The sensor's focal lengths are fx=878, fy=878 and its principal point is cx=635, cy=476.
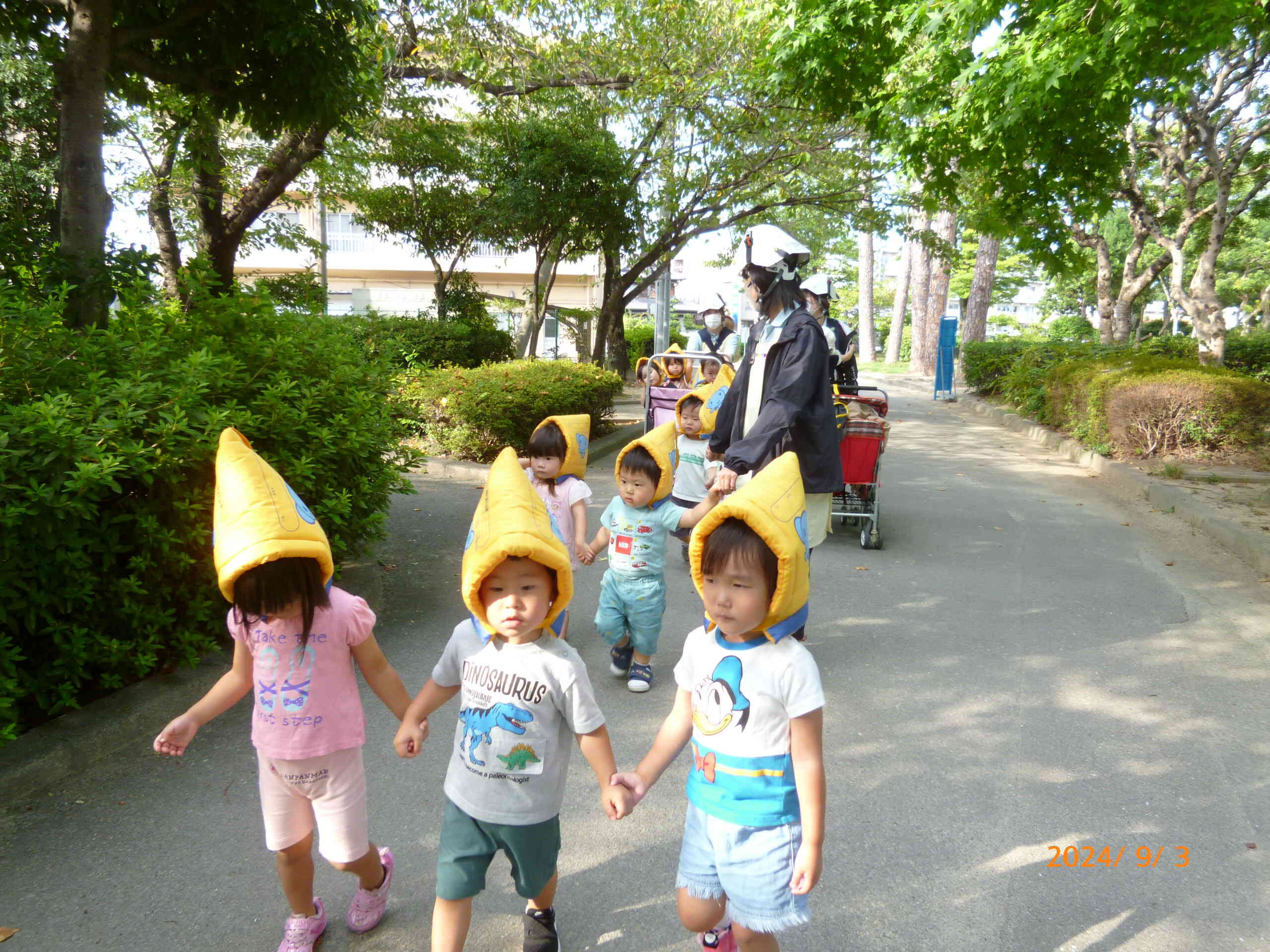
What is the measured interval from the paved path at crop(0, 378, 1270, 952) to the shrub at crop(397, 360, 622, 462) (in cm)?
396

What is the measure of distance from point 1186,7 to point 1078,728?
14.8 ft

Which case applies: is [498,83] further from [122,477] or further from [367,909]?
[367,909]

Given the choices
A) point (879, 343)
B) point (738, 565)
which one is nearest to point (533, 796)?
point (738, 565)

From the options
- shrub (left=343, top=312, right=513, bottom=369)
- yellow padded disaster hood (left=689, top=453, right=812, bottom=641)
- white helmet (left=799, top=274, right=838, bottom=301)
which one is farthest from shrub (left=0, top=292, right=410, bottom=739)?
shrub (left=343, top=312, right=513, bottom=369)

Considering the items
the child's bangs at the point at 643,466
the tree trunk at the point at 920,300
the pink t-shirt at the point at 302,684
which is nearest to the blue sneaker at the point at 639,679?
the child's bangs at the point at 643,466

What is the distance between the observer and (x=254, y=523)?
2.12 metres

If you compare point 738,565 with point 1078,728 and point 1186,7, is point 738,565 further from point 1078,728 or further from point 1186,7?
point 1186,7

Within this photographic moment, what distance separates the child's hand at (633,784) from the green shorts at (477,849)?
252 mm

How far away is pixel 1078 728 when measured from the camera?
3.92m

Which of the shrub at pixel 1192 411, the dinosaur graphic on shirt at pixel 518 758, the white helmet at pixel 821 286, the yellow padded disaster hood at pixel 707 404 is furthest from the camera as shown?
the shrub at pixel 1192 411

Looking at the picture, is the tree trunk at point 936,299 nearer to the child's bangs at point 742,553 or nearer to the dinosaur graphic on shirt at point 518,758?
the child's bangs at point 742,553

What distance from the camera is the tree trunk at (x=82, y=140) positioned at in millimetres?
4883

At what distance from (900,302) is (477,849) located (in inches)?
1529

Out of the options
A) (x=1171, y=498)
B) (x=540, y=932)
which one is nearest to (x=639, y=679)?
(x=540, y=932)
